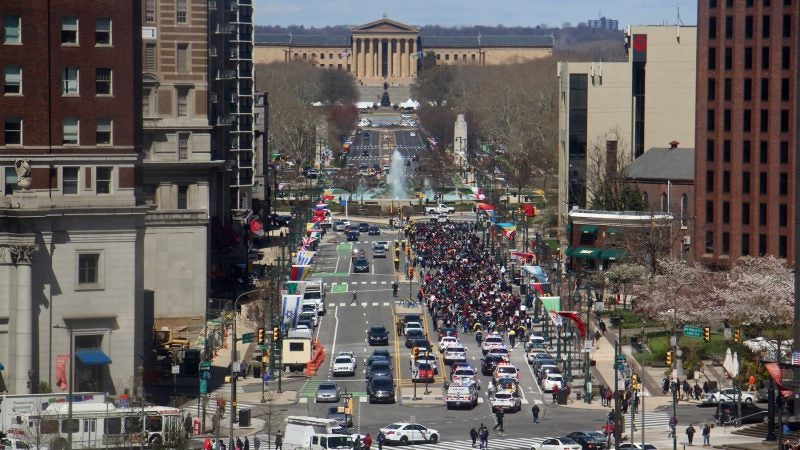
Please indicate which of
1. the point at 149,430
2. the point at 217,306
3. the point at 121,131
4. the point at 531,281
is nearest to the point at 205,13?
the point at 217,306

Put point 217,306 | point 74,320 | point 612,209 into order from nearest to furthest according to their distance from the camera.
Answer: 1. point 74,320
2. point 217,306
3. point 612,209

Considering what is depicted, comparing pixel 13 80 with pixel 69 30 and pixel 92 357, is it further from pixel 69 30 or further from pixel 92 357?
pixel 92 357

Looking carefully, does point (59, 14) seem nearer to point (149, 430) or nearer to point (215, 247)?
point (149, 430)

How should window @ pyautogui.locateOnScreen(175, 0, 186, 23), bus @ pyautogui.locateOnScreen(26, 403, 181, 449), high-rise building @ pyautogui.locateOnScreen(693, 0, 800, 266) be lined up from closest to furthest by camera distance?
bus @ pyautogui.locateOnScreen(26, 403, 181, 449) < window @ pyautogui.locateOnScreen(175, 0, 186, 23) < high-rise building @ pyautogui.locateOnScreen(693, 0, 800, 266)

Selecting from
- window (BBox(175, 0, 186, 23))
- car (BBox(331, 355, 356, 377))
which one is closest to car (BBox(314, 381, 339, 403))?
car (BBox(331, 355, 356, 377))

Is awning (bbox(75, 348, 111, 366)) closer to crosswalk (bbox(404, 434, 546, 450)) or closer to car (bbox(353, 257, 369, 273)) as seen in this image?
crosswalk (bbox(404, 434, 546, 450))

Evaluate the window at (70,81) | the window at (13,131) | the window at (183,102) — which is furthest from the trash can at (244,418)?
the window at (183,102)
